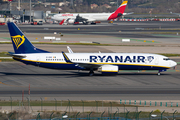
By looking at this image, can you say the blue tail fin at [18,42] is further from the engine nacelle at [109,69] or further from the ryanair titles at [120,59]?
the engine nacelle at [109,69]

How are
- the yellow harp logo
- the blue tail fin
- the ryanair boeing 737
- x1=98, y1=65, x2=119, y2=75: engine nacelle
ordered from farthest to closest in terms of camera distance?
the yellow harp logo < the blue tail fin < the ryanair boeing 737 < x1=98, y1=65, x2=119, y2=75: engine nacelle

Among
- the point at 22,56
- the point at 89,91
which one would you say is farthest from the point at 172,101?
the point at 22,56

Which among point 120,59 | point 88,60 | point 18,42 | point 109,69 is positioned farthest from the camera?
point 18,42

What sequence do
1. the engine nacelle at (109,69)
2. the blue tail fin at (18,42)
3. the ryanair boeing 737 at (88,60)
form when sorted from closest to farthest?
the engine nacelle at (109,69), the ryanair boeing 737 at (88,60), the blue tail fin at (18,42)

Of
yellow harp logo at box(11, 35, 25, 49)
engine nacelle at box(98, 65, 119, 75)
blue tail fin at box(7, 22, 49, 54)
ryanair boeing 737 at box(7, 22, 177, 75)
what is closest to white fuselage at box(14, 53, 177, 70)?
ryanair boeing 737 at box(7, 22, 177, 75)

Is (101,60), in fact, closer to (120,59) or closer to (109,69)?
(109,69)

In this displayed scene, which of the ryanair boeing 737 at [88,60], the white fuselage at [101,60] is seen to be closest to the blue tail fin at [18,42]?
the ryanair boeing 737 at [88,60]

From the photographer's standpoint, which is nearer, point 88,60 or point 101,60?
point 101,60

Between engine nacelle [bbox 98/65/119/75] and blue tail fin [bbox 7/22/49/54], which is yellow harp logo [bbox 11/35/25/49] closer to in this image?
blue tail fin [bbox 7/22/49/54]

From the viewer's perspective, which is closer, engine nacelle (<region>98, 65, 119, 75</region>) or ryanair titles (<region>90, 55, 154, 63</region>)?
engine nacelle (<region>98, 65, 119, 75</region>)

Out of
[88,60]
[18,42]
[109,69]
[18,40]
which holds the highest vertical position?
[18,40]

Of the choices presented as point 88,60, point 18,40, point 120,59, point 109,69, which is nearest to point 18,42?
point 18,40

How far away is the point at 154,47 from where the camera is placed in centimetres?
9388

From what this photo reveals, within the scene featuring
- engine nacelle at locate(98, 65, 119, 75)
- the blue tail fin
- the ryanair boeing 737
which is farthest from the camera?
the blue tail fin
